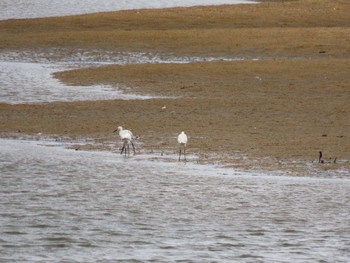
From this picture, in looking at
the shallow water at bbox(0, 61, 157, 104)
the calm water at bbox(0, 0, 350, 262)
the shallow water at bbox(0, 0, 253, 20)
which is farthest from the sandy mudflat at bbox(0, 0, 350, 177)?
the shallow water at bbox(0, 0, 253, 20)

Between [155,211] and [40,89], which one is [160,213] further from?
[40,89]

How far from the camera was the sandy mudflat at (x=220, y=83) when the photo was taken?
1827 cm

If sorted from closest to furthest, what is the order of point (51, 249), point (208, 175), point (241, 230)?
point (51, 249) < point (241, 230) < point (208, 175)

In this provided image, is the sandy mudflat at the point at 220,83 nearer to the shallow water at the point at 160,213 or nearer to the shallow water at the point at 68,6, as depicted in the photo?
the shallow water at the point at 160,213

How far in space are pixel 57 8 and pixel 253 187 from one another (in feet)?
114

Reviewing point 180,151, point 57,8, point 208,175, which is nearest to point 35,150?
point 180,151

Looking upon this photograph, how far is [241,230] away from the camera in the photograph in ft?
40.1

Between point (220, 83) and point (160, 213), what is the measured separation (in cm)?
1307

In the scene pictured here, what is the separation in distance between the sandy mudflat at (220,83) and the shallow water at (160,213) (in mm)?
1321

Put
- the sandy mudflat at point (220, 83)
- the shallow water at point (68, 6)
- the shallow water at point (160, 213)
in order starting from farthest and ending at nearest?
the shallow water at point (68, 6)
the sandy mudflat at point (220, 83)
the shallow water at point (160, 213)

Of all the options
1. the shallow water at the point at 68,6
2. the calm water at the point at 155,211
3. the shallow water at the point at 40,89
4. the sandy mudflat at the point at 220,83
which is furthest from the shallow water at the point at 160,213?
the shallow water at the point at 68,6

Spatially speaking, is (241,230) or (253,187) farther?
(253,187)

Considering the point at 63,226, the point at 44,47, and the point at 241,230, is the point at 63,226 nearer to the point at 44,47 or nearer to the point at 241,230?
the point at 241,230

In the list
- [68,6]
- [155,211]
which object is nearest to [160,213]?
[155,211]
